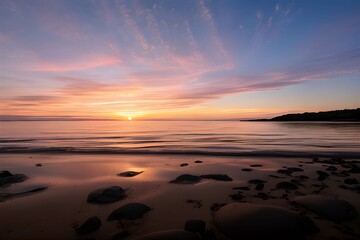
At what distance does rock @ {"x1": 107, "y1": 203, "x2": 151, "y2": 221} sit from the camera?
4.45 metres

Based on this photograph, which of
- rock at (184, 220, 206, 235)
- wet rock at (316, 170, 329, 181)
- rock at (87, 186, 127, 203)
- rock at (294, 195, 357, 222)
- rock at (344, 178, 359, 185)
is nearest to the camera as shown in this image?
rock at (184, 220, 206, 235)

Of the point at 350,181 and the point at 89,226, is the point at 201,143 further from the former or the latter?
the point at 89,226

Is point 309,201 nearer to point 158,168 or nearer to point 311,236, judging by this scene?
point 311,236

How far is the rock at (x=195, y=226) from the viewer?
3892 mm

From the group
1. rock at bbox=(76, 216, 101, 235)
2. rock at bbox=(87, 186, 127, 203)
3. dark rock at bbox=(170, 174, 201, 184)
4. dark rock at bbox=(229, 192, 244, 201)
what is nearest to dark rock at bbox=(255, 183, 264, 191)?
dark rock at bbox=(229, 192, 244, 201)

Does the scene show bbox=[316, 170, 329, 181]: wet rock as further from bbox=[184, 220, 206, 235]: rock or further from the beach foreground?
bbox=[184, 220, 206, 235]: rock

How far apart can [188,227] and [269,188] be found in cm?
332

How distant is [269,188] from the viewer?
20.7 feet

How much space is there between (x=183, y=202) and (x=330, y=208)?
305 cm

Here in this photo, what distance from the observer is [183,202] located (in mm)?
5355

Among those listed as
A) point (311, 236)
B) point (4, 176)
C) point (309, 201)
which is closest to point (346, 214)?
point (309, 201)

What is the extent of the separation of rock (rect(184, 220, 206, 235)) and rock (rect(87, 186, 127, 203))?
7.43 feet

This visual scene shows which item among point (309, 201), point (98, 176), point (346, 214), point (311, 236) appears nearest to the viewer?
point (311, 236)

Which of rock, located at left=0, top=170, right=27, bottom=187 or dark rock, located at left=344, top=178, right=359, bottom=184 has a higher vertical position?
rock, located at left=0, top=170, right=27, bottom=187
